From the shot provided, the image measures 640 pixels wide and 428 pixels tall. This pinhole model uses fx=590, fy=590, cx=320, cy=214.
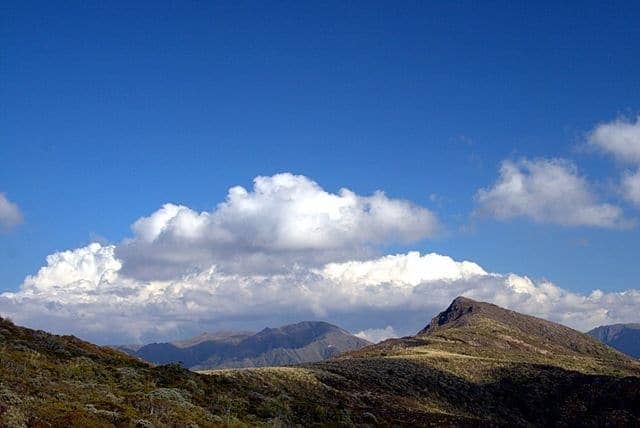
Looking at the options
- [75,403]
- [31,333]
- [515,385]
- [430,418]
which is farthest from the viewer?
[515,385]

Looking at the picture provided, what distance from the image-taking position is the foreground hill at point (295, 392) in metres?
30.1

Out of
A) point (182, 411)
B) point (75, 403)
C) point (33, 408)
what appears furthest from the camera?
point (182, 411)

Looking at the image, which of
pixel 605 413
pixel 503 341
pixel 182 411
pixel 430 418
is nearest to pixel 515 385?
pixel 605 413

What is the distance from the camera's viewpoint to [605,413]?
68.3 meters

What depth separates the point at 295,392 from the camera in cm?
6197

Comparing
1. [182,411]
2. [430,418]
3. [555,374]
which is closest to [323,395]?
[430,418]

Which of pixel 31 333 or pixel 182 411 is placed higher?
pixel 31 333

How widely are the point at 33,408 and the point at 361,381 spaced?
57572 mm

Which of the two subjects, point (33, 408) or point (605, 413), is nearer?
point (33, 408)

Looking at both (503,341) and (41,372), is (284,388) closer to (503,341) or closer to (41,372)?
(41,372)

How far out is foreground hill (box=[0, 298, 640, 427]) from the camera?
98.6ft

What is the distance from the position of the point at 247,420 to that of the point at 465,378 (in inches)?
2576

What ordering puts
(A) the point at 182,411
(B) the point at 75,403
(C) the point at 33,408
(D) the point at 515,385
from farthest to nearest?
(D) the point at 515,385 < (A) the point at 182,411 < (B) the point at 75,403 < (C) the point at 33,408

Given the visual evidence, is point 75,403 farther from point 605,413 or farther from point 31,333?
point 605,413
